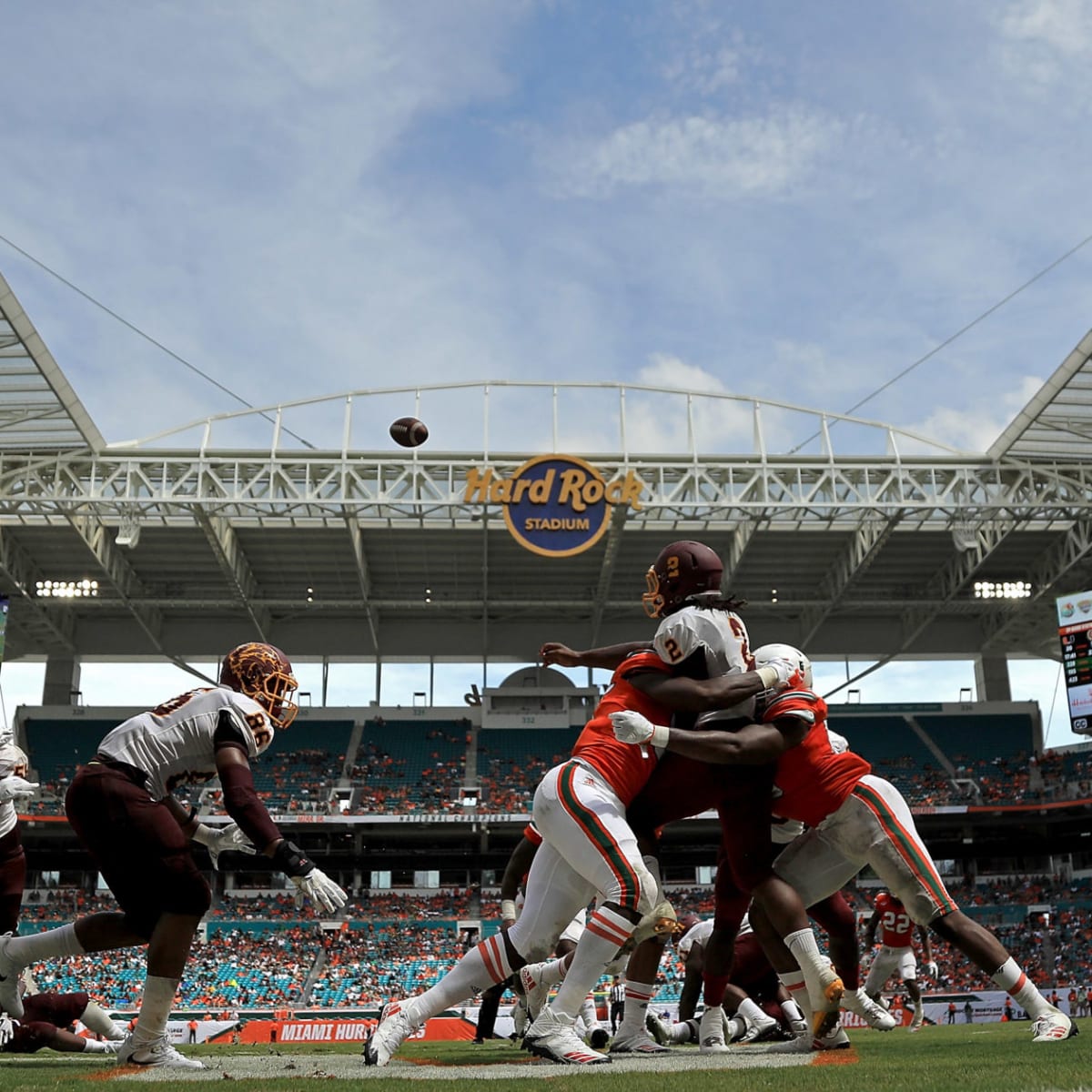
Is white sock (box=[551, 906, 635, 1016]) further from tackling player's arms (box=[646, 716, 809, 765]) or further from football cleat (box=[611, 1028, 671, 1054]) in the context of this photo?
football cleat (box=[611, 1028, 671, 1054])

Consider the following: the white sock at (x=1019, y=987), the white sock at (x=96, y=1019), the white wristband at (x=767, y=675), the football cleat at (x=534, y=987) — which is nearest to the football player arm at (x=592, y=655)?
the white wristband at (x=767, y=675)

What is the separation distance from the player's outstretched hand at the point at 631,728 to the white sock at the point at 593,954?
86 centimetres

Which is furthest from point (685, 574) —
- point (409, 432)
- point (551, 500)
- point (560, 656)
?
point (551, 500)

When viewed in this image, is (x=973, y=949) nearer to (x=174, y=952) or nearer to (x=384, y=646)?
(x=174, y=952)

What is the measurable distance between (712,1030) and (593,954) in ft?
6.76

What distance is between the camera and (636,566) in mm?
42219

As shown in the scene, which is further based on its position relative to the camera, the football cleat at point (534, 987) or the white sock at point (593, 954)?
the football cleat at point (534, 987)

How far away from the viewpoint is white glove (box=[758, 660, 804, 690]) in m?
5.99

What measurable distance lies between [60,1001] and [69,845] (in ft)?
131

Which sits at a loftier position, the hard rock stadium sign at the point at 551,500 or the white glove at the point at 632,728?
the hard rock stadium sign at the point at 551,500

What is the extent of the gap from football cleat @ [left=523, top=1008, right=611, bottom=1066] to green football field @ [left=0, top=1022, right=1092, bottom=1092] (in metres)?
0.10

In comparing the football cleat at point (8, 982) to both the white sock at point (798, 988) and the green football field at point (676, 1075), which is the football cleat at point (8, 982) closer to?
the green football field at point (676, 1075)

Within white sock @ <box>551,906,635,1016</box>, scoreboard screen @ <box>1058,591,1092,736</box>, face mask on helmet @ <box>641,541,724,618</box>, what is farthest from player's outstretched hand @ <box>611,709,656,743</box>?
scoreboard screen @ <box>1058,591,1092,736</box>

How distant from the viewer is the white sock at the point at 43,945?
22.1 ft
